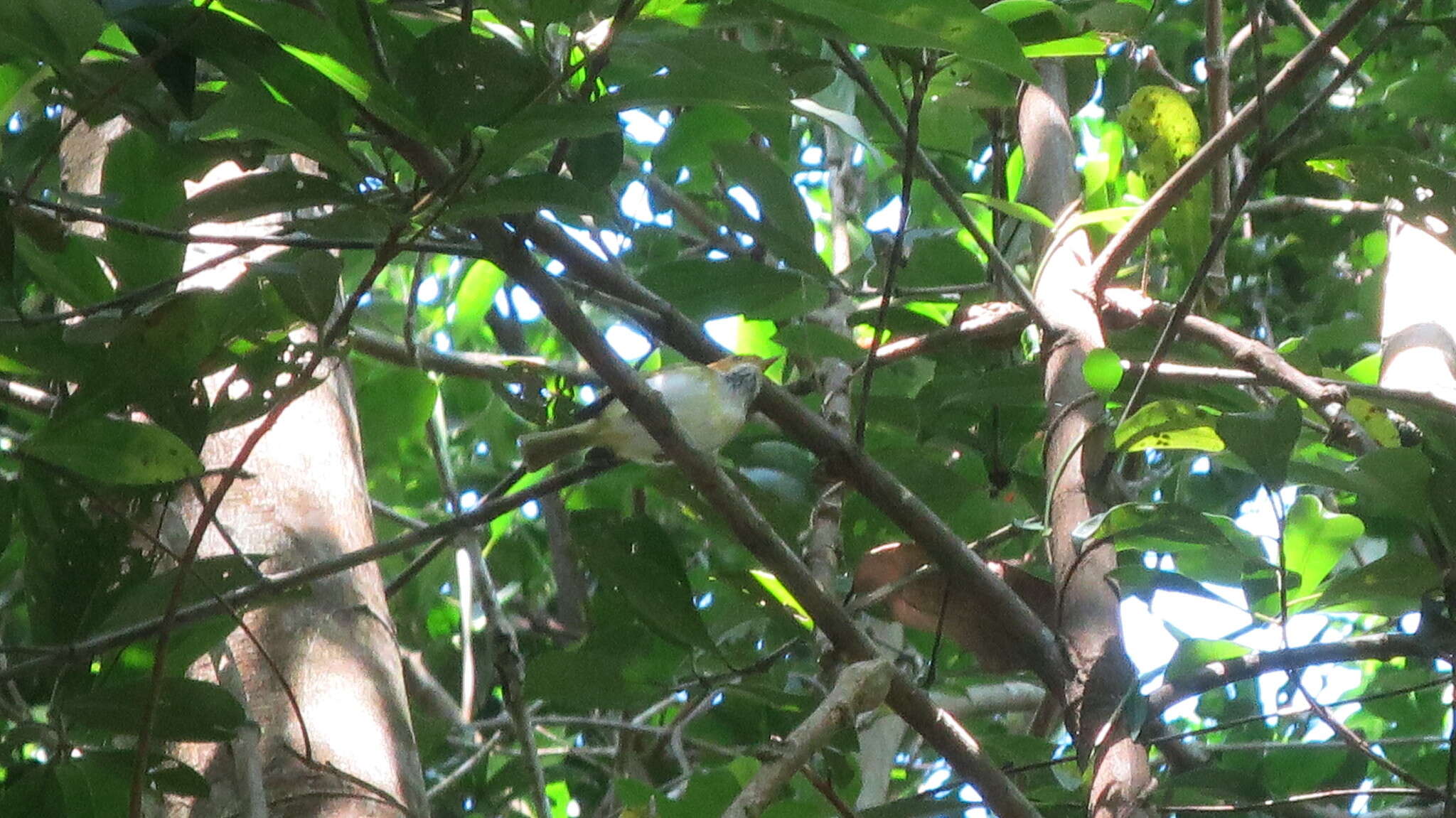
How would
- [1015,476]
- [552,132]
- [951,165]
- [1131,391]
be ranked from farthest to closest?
[951,165]
[1015,476]
[1131,391]
[552,132]

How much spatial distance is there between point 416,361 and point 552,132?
0.77 metres

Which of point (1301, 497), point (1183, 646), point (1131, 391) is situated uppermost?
point (1131, 391)

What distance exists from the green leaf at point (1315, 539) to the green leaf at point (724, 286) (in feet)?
1.79

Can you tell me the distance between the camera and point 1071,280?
154 centimetres

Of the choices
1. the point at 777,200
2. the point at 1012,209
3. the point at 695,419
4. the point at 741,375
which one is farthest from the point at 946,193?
the point at 695,419

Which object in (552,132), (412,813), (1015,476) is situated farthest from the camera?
(1015,476)

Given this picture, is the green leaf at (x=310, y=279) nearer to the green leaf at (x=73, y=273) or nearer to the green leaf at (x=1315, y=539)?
the green leaf at (x=73, y=273)

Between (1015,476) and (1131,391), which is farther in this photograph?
(1015,476)

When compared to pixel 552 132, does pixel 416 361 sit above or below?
above

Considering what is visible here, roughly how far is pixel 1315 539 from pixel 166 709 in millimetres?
1072

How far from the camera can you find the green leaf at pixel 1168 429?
1.19 m

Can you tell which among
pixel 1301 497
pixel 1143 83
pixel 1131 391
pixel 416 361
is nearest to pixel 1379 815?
pixel 1301 497

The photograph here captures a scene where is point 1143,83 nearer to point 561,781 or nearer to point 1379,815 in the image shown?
point 1379,815

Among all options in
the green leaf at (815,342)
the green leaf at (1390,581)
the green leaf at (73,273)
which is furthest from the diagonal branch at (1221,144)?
the green leaf at (73,273)
